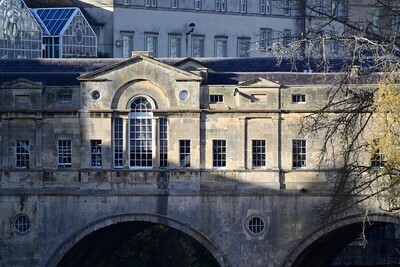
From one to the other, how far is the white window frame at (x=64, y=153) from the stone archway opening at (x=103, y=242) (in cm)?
272

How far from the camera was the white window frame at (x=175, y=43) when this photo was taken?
123 metres

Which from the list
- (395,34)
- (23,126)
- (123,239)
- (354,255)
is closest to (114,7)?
(354,255)

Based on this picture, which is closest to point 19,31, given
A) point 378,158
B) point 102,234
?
point 102,234

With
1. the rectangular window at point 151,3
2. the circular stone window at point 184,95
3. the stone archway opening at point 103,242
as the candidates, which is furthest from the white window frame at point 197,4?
the circular stone window at point 184,95

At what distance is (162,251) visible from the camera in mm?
97125

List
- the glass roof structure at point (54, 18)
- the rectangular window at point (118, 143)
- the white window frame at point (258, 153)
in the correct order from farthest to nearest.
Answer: the glass roof structure at point (54, 18)
the rectangular window at point (118, 143)
the white window frame at point (258, 153)

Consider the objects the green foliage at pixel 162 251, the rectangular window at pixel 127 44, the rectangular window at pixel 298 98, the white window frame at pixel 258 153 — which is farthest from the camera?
the rectangular window at pixel 127 44

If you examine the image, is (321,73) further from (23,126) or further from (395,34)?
(395,34)

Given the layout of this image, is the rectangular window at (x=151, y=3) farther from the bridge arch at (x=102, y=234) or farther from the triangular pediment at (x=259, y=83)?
the triangular pediment at (x=259, y=83)

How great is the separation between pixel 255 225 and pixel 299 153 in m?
3.28

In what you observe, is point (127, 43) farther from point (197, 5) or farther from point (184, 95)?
point (184, 95)

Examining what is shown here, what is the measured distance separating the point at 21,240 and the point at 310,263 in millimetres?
12526

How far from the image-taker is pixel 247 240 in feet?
247

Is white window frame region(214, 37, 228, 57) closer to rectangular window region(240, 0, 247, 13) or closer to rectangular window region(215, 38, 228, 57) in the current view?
rectangular window region(215, 38, 228, 57)
